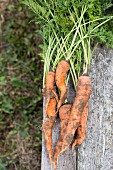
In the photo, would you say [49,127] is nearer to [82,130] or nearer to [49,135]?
[49,135]

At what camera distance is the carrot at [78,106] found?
159cm

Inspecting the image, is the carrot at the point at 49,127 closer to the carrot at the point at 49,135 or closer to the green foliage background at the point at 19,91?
the carrot at the point at 49,135

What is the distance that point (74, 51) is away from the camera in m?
1.66

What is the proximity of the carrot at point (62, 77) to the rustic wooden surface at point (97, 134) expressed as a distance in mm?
98

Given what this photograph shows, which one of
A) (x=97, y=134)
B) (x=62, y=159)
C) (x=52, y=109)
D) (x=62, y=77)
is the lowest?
(x=62, y=159)

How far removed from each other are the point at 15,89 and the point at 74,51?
62 centimetres

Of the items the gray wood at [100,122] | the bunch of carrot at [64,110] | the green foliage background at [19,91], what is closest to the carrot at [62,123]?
the bunch of carrot at [64,110]

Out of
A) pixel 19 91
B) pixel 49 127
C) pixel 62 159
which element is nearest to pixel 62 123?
pixel 49 127

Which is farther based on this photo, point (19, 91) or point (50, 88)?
point (19, 91)

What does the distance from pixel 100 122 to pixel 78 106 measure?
0.14 m

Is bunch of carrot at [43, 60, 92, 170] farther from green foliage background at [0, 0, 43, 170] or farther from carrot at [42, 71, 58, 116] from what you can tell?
green foliage background at [0, 0, 43, 170]

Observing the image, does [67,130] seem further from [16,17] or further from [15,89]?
[16,17]

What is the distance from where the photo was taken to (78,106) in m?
1.59

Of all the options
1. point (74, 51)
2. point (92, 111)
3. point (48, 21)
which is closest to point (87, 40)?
point (74, 51)
